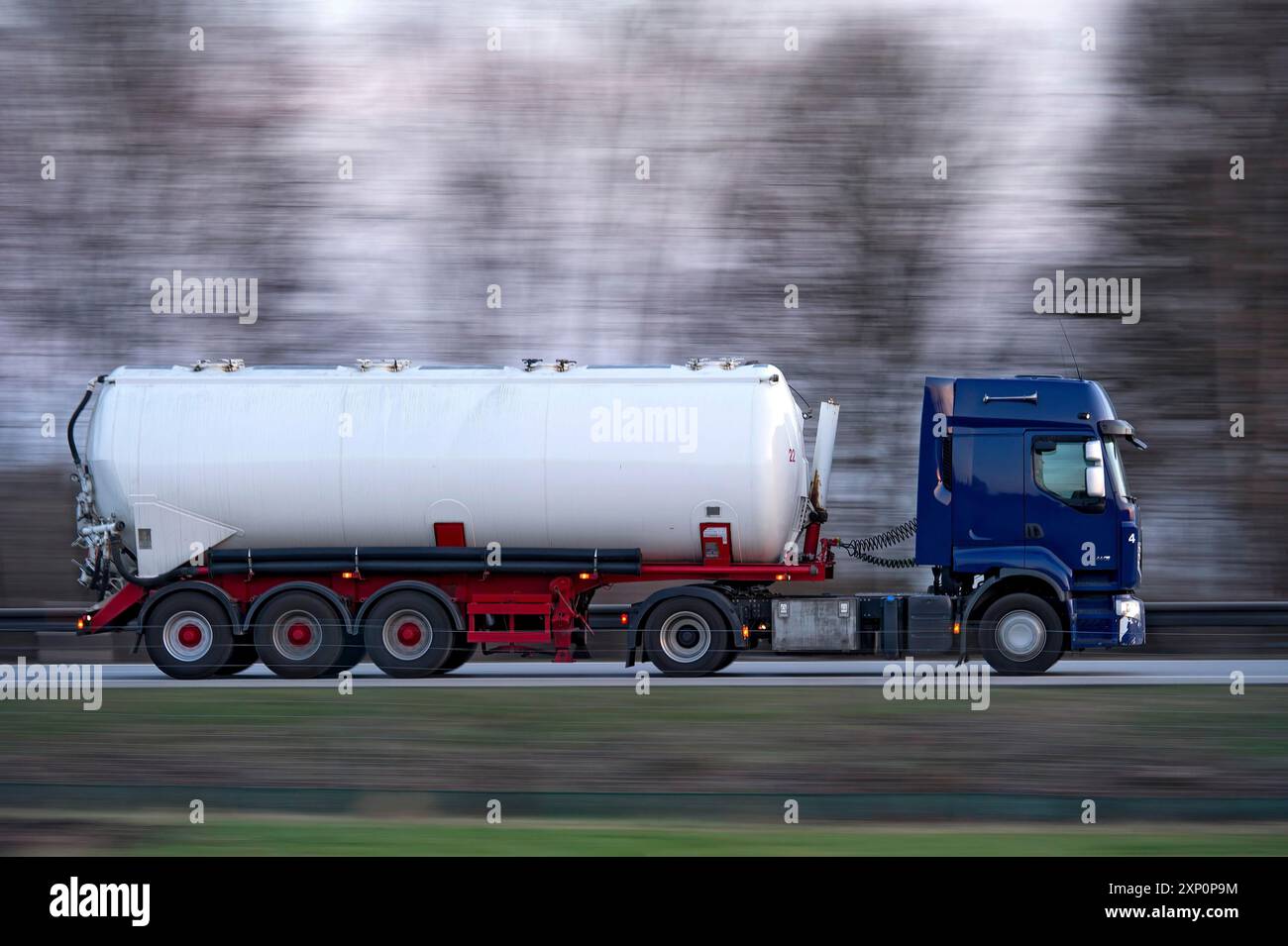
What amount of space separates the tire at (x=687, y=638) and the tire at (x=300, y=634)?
11.2 feet

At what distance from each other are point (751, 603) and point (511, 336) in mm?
8351

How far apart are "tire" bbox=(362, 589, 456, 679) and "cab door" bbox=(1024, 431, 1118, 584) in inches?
250

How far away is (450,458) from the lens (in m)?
17.8

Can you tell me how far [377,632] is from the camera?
18.0 m

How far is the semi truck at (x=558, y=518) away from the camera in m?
17.7

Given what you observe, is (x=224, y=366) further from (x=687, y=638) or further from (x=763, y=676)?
(x=763, y=676)

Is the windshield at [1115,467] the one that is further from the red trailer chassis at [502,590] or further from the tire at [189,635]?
the tire at [189,635]

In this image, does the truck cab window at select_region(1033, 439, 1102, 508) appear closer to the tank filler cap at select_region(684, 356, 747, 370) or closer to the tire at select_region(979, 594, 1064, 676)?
the tire at select_region(979, 594, 1064, 676)

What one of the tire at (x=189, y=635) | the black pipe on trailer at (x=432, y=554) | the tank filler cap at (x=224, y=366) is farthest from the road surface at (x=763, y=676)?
the tank filler cap at (x=224, y=366)

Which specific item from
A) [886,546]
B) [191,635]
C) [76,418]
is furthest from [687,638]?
[76,418]

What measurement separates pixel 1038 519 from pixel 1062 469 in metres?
0.60

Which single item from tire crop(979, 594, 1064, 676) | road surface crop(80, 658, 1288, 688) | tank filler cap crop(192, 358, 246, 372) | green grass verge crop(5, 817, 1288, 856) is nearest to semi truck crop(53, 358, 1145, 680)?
tire crop(979, 594, 1064, 676)

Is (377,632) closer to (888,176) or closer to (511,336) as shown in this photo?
(511,336)

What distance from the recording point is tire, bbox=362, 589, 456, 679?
18.0 metres
